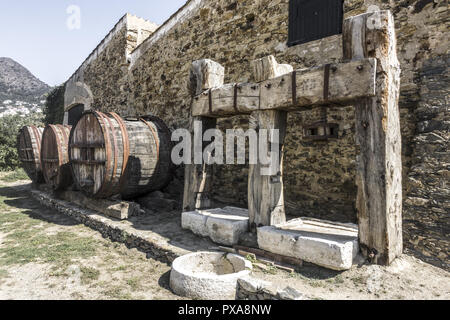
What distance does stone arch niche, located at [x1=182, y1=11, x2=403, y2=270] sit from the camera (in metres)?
2.49

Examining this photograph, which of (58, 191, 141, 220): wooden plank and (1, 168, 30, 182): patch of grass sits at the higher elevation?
(1, 168, 30, 182): patch of grass

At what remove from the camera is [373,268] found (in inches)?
98.0

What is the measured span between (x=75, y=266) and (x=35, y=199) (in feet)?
15.9

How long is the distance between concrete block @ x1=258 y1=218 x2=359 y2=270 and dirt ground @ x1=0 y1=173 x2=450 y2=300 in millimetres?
114

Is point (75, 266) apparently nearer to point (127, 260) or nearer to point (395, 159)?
point (127, 260)

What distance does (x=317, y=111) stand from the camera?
437cm

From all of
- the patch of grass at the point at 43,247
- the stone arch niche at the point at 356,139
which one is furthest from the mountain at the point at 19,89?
the stone arch niche at the point at 356,139

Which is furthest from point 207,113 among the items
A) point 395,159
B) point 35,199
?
point 35,199

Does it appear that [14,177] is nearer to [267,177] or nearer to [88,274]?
[88,274]

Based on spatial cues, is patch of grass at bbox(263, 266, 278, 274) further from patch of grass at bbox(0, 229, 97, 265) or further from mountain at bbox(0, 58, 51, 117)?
mountain at bbox(0, 58, 51, 117)

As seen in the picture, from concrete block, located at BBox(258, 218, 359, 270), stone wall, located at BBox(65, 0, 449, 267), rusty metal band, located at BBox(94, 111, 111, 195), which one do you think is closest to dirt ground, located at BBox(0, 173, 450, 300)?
concrete block, located at BBox(258, 218, 359, 270)

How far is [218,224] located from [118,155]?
80.4 inches

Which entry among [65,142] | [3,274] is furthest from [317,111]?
[65,142]

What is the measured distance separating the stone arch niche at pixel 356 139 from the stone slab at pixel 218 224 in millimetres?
39
